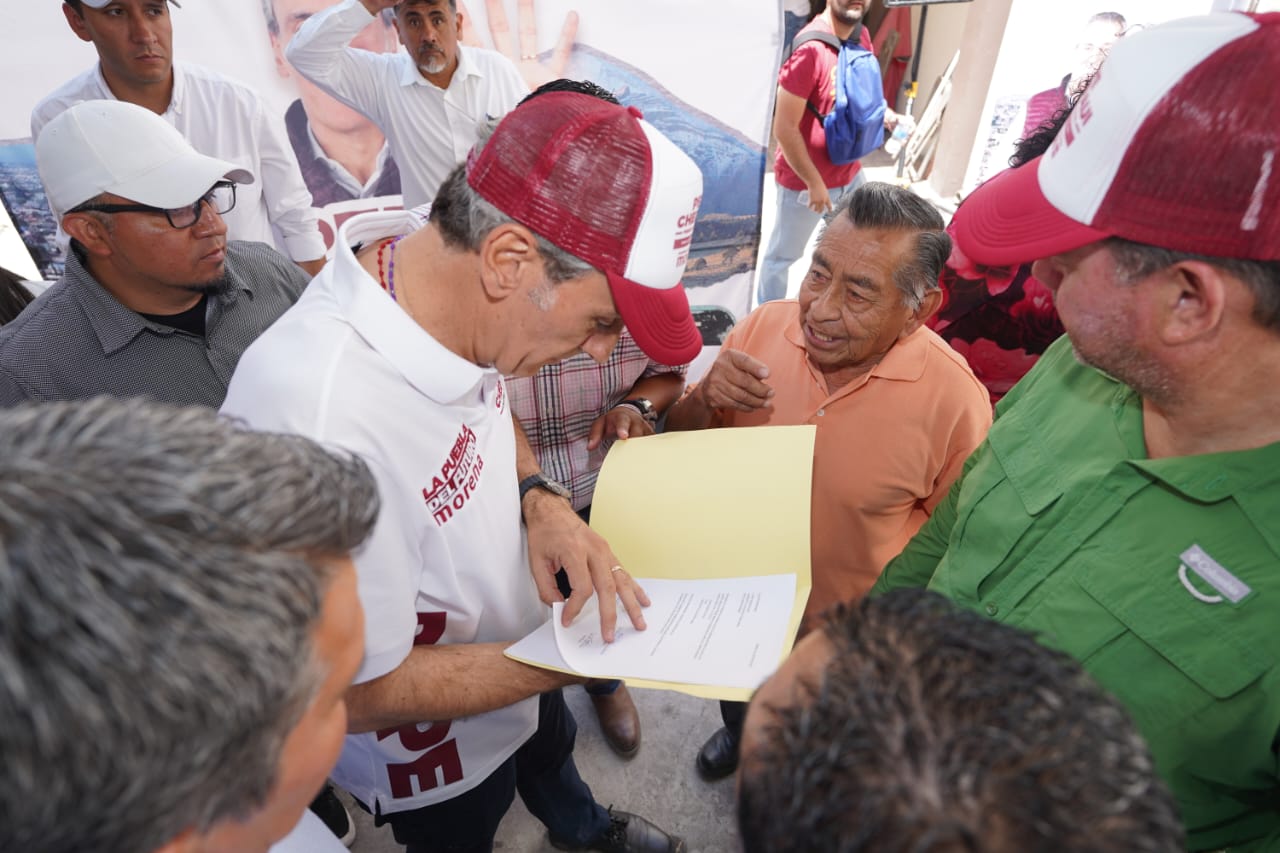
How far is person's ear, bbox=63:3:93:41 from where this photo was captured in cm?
268

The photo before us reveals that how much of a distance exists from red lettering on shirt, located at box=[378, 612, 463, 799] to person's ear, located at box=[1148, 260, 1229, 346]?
157 centimetres

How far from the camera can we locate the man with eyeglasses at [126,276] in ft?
6.03

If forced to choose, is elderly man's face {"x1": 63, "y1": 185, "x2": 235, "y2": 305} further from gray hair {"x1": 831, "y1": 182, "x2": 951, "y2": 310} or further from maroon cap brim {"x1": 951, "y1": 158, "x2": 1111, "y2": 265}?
maroon cap brim {"x1": 951, "y1": 158, "x2": 1111, "y2": 265}

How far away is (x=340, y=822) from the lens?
2.39 m

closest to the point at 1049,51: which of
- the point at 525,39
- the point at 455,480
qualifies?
the point at 525,39

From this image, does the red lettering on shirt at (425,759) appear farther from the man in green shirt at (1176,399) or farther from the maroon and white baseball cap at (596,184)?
the man in green shirt at (1176,399)

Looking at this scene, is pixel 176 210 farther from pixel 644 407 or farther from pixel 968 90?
pixel 968 90

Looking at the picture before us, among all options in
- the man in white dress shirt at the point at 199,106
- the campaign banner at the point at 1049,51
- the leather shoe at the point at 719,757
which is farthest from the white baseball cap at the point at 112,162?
the campaign banner at the point at 1049,51

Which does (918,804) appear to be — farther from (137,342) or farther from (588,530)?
(137,342)

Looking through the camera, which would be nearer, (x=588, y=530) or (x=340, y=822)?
(x=588, y=530)

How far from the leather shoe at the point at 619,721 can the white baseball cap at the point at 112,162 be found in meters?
2.31

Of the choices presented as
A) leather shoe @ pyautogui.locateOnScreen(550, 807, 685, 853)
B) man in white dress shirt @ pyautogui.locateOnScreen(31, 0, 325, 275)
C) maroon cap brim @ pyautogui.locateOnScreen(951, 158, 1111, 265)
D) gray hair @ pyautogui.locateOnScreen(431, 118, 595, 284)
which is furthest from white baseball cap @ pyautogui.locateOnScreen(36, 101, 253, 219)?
leather shoe @ pyautogui.locateOnScreen(550, 807, 685, 853)

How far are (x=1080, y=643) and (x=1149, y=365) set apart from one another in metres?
0.49

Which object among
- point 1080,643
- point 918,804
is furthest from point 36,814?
point 1080,643
